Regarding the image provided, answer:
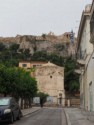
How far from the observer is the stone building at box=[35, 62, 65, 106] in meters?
111

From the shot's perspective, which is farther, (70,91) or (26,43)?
(26,43)

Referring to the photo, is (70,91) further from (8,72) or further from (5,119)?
(5,119)

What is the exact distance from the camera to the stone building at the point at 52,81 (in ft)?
365

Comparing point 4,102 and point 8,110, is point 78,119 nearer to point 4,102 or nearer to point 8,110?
point 4,102

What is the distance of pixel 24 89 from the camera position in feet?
205

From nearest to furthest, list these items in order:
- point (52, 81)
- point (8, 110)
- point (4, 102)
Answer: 1. point (8, 110)
2. point (4, 102)
3. point (52, 81)

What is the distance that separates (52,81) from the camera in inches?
4537

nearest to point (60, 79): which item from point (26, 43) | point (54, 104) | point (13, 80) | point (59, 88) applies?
point (59, 88)

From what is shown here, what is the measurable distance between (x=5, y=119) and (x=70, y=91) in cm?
9261

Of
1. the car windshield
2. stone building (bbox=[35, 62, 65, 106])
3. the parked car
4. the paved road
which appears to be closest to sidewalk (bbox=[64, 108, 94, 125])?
the paved road

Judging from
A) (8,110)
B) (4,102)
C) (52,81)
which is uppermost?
(52,81)

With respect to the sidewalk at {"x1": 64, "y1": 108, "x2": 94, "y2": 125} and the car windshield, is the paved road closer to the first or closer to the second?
the sidewalk at {"x1": 64, "y1": 108, "x2": 94, "y2": 125}

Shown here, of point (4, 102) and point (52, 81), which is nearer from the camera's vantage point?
point (4, 102)

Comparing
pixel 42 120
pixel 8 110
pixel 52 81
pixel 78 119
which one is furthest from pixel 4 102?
pixel 52 81
